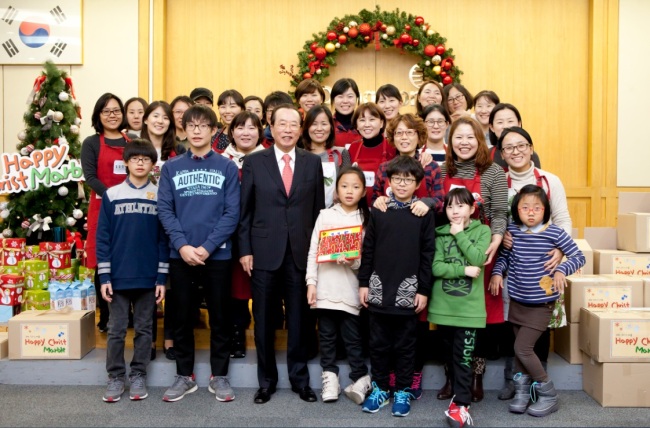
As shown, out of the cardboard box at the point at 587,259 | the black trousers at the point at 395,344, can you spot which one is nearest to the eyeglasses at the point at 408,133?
the black trousers at the point at 395,344

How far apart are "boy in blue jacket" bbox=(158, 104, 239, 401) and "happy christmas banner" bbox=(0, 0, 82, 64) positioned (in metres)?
3.68

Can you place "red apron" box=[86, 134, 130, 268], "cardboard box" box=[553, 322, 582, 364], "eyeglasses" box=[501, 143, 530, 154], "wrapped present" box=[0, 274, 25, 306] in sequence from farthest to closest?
"wrapped present" box=[0, 274, 25, 306]
"red apron" box=[86, 134, 130, 268]
"cardboard box" box=[553, 322, 582, 364]
"eyeglasses" box=[501, 143, 530, 154]

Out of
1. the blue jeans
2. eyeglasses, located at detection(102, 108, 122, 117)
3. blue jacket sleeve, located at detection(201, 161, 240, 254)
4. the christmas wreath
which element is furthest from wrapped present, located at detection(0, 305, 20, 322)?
the christmas wreath

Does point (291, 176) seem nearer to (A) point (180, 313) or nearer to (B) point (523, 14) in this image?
(A) point (180, 313)

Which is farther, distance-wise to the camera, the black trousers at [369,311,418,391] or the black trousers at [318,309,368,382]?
the black trousers at [318,309,368,382]

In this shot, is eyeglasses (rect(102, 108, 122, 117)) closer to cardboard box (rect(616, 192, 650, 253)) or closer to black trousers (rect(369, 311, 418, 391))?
black trousers (rect(369, 311, 418, 391))

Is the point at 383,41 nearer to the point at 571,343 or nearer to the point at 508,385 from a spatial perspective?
the point at 571,343

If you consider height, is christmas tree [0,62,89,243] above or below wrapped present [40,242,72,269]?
above

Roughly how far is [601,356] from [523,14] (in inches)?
167

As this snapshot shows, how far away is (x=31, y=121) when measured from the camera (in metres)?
4.72

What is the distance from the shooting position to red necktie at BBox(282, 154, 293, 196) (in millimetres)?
3055

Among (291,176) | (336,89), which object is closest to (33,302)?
(291,176)

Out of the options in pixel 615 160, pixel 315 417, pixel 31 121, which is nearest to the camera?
pixel 315 417

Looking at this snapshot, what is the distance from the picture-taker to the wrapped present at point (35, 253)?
13.7 ft
